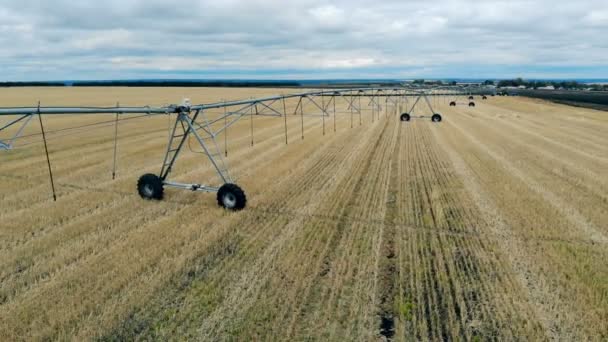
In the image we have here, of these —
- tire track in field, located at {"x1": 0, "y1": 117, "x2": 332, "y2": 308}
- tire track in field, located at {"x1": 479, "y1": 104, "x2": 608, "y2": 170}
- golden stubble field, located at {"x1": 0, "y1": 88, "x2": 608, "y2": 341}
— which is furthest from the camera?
tire track in field, located at {"x1": 479, "y1": 104, "x2": 608, "y2": 170}

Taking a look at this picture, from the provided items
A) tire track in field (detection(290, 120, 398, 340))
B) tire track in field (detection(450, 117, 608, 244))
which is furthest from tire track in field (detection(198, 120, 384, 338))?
tire track in field (detection(450, 117, 608, 244))

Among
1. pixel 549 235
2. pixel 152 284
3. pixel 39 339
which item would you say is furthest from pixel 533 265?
pixel 39 339

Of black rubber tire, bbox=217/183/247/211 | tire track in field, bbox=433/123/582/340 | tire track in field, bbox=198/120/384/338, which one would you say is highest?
black rubber tire, bbox=217/183/247/211

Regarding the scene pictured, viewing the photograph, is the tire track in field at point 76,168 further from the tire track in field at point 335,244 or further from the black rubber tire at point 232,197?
the tire track in field at point 335,244

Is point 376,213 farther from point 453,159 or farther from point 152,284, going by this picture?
point 453,159

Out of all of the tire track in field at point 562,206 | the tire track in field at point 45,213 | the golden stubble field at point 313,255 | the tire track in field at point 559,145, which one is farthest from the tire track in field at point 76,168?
the tire track in field at point 559,145

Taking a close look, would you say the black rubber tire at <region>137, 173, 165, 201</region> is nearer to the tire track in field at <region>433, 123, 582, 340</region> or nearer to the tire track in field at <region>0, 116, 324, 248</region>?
the tire track in field at <region>0, 116, 324, 248</region>
